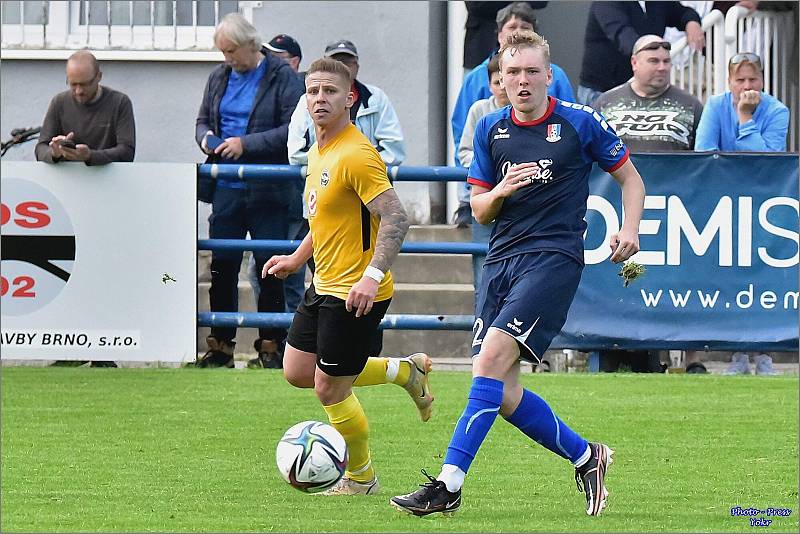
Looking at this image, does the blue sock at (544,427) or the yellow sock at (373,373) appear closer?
the blue sock at (544,427)

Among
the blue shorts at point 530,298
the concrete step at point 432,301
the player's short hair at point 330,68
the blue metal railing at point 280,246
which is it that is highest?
the player's short hair at point 330,68

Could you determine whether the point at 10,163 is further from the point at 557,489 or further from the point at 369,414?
the point at 557,489

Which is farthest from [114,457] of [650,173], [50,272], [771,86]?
[771,86]

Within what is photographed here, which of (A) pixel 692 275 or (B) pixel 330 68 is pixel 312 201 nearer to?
(B) pixel 330 68

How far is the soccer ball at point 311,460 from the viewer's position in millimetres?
6332

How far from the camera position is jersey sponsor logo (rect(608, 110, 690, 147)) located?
12.2 m

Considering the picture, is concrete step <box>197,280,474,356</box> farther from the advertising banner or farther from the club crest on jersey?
the club crest on jersey

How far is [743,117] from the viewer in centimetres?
1255

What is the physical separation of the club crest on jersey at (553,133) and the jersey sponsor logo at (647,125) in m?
5.83

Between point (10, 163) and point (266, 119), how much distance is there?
209 cm

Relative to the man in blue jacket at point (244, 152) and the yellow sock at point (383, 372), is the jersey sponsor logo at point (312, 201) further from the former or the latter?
the man in blue jacket at point (244, 152)

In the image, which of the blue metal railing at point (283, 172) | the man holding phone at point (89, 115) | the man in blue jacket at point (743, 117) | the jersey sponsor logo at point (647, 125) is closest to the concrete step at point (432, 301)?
the blue metal railing at point (283, 172)

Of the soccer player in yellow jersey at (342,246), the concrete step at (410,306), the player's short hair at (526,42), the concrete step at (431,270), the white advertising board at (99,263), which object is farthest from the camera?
the concrete step at (431,270)

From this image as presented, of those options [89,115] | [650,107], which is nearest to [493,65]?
[650,107]
